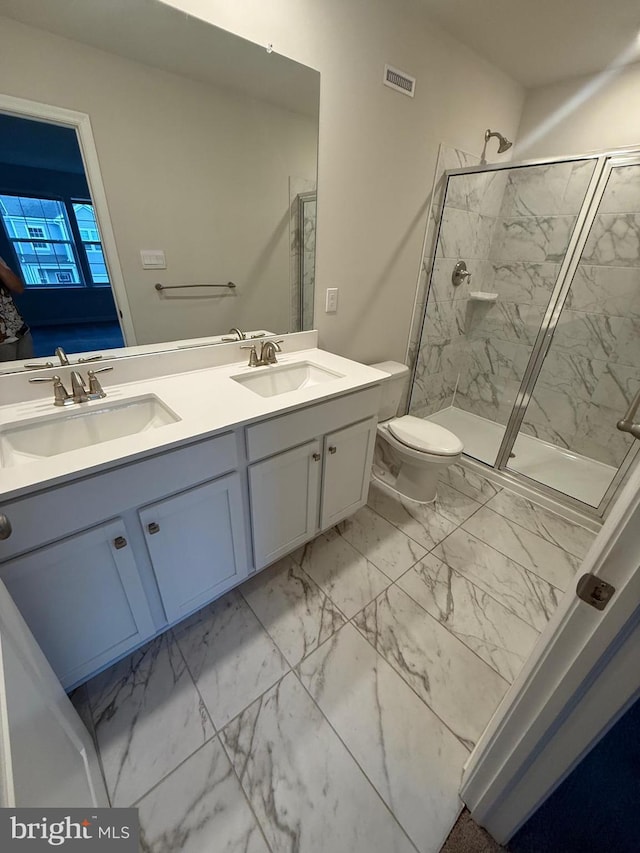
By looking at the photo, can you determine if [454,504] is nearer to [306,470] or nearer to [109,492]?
[306,470]

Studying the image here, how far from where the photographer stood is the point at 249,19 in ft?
3.96

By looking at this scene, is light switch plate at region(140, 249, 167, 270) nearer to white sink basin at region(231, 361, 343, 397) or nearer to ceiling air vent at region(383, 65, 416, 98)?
white sink basin at region(231, 361, 343, 397)

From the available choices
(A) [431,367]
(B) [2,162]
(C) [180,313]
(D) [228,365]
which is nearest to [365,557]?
(D) [228,365]

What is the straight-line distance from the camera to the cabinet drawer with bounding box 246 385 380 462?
1.19m

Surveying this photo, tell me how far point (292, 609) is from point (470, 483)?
144 centimetres

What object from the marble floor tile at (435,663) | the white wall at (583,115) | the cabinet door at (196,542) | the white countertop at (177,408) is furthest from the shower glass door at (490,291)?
the cabinet door at (196,542)

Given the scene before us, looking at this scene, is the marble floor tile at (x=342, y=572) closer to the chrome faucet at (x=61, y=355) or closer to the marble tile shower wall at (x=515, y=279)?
the chrome faucet at (x=61, y=355)

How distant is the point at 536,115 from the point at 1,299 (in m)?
3.07

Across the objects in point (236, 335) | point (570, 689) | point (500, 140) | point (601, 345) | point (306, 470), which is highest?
point (500, 140)

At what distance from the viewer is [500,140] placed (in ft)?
7.06

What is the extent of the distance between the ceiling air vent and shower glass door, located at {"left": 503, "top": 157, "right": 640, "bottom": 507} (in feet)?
3.54

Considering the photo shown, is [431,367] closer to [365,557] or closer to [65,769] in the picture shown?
[365,557]

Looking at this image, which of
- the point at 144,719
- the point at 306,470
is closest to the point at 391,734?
the point at 144,719

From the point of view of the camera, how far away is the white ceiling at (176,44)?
0.97 meters
